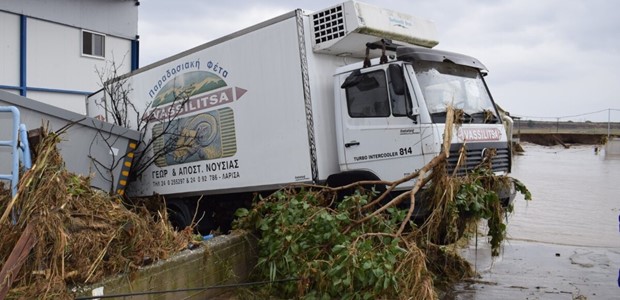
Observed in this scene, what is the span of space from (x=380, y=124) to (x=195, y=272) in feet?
9.20

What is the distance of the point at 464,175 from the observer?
6.54 meters

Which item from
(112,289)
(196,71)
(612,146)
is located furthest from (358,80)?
(612,146)

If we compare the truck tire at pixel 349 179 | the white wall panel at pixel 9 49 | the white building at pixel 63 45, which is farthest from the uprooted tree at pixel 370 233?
the white building at pixel 63 45

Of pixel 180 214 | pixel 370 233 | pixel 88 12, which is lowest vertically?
pixel 370 233

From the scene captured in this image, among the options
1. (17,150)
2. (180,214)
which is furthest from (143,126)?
(17,150)

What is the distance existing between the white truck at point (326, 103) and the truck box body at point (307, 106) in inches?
0.6

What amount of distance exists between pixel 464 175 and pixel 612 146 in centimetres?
2964

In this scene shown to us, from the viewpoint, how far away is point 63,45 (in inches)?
661

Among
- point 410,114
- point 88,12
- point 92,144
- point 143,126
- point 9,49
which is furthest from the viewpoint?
point 88,12

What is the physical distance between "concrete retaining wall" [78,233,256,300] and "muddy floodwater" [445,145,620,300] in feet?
7.60

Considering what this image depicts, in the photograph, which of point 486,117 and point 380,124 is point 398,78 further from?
point 486,117

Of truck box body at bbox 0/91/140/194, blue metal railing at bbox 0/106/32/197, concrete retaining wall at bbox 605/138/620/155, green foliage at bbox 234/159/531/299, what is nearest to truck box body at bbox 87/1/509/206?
green foliage at bbox 234/159/531/299

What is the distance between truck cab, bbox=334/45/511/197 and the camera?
653 centimetres

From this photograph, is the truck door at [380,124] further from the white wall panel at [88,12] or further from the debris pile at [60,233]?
the white wall panel at [88,12]
